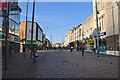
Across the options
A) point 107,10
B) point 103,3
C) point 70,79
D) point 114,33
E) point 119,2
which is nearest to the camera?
point 70,79

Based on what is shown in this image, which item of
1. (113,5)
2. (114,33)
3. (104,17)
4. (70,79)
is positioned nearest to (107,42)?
(114,33)

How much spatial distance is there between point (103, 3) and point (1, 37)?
19518mm

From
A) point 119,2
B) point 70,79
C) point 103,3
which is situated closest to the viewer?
point 70,79

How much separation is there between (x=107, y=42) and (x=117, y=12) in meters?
6.04

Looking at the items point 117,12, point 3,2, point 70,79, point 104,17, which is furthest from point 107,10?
point 70,79

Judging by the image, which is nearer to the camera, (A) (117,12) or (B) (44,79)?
(B) (44,79)

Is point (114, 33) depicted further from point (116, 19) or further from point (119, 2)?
point (119, 2)

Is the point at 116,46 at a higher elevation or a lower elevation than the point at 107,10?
lower

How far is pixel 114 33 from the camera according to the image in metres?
20.9

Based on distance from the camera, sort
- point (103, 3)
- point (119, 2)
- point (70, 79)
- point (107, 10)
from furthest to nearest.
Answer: point (103, 3) → point (107, 10) → point (119, 2) → point (70, 79)

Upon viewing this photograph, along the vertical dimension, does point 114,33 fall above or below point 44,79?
above

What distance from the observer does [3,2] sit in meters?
20.9

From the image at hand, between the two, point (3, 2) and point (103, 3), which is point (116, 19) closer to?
point (103, 3)

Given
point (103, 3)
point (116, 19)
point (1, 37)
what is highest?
point (103, 3)
